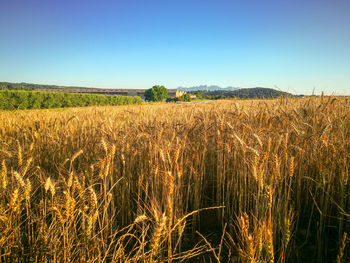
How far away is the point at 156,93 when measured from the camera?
7281cm

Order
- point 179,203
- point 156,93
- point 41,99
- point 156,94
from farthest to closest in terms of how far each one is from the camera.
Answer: point 156,93 → point 156,94 → point 41,99 → point 179,203

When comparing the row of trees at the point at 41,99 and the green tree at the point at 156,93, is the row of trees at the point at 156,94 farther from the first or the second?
the row of trees at the point at 41,99

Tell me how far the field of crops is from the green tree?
70.6 metres

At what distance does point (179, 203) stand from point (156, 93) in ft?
240

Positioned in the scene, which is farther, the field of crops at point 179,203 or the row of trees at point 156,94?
the row of trees at point 156,94

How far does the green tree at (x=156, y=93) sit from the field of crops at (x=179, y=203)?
70.6 m

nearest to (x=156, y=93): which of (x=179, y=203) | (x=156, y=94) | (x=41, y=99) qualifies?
(x=156, y=94)

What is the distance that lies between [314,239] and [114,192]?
1.95 metres

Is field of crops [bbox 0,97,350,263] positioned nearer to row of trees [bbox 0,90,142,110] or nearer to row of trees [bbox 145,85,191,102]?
row of trees [bbox 0,90,142,110]

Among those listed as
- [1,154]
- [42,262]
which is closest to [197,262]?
[42,262]

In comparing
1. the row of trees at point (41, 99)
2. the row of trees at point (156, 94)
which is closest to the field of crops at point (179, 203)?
the row of trees at point (41, 99)

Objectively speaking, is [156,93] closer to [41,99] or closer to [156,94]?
[156,94]

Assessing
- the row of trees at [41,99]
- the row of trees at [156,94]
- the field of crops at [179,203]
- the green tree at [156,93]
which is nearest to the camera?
the field of crops at [179,203]

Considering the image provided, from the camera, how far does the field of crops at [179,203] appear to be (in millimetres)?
1035
